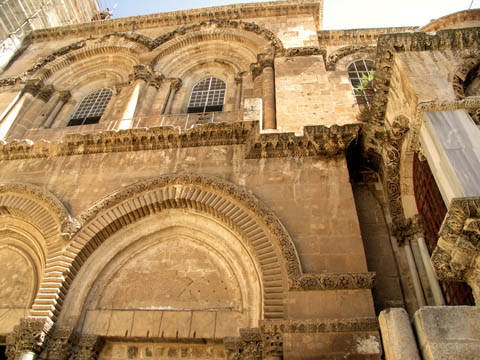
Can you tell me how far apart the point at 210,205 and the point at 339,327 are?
10.8 feet

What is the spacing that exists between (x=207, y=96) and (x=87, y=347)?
851 cm

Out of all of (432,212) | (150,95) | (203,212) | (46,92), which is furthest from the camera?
(46,92)

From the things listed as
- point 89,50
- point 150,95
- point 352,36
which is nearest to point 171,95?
point 150,95

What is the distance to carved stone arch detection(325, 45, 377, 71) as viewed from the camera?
41.5 ft

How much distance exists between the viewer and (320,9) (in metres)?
14.7

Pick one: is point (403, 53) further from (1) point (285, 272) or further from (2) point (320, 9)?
(2) point (320, 9)

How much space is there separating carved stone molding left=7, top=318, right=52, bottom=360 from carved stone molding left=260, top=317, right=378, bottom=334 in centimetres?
368

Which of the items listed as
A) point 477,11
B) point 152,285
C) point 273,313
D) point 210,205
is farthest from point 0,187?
point 477,11

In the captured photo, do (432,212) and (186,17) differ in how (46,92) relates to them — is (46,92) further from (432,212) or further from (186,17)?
(432,212)

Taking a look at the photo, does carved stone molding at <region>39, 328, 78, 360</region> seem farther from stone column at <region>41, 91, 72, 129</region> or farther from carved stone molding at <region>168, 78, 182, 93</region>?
carved stone molding at <region>168, 78, 182, 93</region>

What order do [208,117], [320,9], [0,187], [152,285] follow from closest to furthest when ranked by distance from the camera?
[152,285], [0,187], [208,117], [320,9]

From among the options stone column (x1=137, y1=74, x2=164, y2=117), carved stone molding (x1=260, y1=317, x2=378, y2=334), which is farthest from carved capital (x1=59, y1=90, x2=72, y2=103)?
carved stone molding (x1=260, y1=317, x2=378, y2=334)

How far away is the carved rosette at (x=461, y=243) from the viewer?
157 inches

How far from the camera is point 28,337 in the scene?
234 inches
